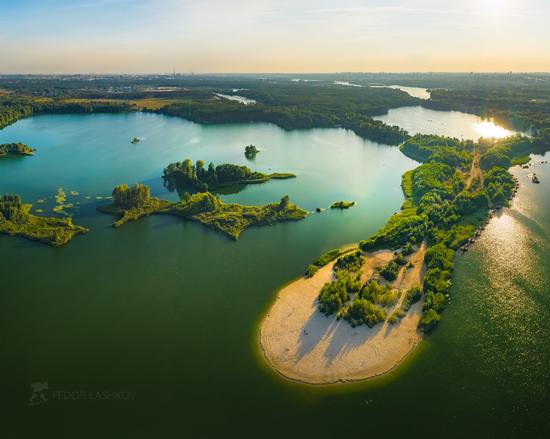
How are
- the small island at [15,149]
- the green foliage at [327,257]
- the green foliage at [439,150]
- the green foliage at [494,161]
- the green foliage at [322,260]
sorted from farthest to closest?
1. the small island at [15,149]
2. the green foliage at [439,150]
3. the green foliage at [494,161]
4. the green foliage at [327,257]
5. the green foliage at [322,260]

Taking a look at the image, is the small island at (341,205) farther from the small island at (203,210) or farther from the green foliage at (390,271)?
the green foliage at (390,271)

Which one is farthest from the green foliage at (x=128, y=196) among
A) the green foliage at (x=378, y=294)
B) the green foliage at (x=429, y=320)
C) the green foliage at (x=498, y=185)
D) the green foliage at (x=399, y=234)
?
the green foliage at (x=498, y=185)

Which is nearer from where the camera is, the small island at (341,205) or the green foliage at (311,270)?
the green foliage at (311,270)

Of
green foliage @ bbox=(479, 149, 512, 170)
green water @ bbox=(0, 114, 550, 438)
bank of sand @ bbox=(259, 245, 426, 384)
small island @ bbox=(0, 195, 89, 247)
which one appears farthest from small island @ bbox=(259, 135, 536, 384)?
small island @ bbox=(0, 195, 89, 247)

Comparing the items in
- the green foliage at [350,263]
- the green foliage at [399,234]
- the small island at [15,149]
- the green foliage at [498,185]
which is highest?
the small island at [15,149]

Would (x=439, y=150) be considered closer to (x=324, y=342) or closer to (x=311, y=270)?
(x=311, y=270)

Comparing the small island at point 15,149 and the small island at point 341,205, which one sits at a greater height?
the small island at point 15,149
